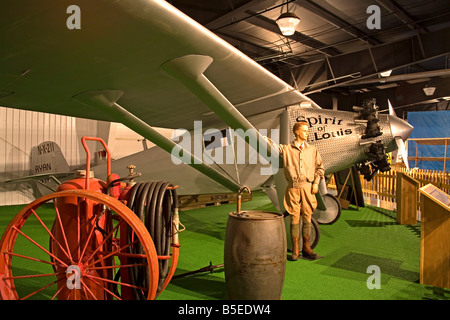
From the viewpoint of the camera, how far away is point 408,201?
6039mm

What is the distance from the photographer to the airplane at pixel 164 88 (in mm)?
2053

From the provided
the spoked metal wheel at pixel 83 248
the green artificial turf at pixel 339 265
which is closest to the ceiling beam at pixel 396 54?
the green artificial turf at pixel 339 265

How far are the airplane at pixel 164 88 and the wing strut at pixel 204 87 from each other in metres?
0.01

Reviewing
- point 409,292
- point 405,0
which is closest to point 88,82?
point 409,292

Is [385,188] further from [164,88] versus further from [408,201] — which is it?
[164,88]

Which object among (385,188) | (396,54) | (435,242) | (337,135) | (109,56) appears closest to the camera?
(109,56)

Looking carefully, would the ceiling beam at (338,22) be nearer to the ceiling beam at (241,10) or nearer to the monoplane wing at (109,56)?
the ceiling beam at (241,10)

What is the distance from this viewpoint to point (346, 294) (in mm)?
2824

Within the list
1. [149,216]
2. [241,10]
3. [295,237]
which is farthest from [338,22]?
[149,216]

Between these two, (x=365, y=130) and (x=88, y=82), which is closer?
(x=88, y=82)

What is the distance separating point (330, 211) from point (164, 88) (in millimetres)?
4001

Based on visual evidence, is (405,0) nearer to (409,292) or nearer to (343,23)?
(343,23)

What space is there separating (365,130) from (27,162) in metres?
9.62

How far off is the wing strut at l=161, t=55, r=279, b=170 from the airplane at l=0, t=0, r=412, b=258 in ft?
0.03
